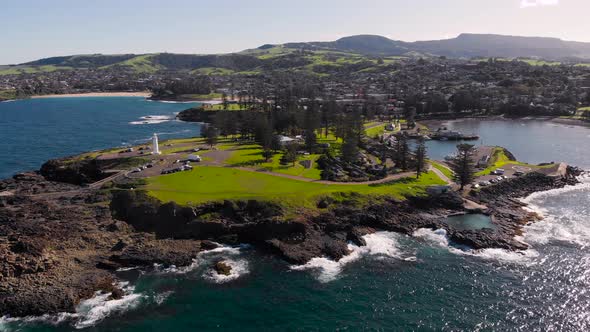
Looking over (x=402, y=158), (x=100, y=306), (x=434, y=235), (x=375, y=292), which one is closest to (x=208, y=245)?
(x=100, y=306)

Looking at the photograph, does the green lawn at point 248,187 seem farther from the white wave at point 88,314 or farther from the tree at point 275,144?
the white wave at point 88,314

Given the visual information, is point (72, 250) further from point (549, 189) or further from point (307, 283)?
point (549, 189)

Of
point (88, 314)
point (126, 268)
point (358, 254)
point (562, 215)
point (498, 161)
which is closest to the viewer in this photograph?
point (88, 314)

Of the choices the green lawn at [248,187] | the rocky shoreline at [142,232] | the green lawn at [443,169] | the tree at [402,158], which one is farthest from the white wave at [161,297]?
the green lawn at [443,169]


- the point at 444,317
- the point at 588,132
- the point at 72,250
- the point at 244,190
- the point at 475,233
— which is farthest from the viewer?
the point at 588,132

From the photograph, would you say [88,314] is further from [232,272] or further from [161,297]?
[232,272]

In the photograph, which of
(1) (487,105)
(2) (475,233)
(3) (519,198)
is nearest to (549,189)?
(3) (519,198)
